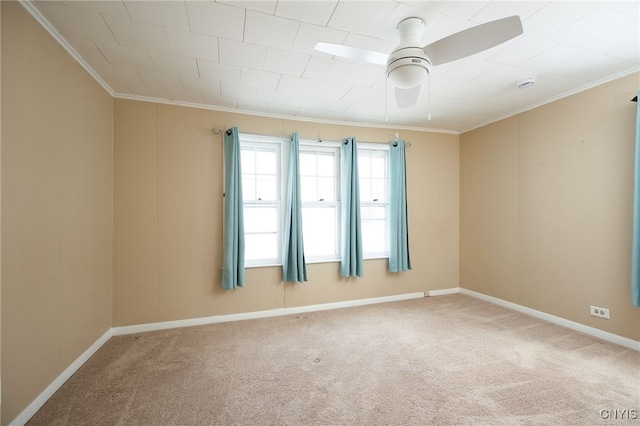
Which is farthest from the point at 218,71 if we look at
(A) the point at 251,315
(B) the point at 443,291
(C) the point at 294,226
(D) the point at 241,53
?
(B) the point at 443,291

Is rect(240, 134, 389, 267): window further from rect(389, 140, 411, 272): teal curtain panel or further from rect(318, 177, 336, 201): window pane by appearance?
rect(389, 140, 411, 272): teal curtain panel

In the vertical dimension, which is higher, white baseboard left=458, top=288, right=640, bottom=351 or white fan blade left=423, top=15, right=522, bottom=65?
white fan blade left=423, top=15, right=522, bottom=65

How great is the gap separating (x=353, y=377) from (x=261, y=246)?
1.88m

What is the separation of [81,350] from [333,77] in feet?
10.4

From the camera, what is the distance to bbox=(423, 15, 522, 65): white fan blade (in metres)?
→ 1.35

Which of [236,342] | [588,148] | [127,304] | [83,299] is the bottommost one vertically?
[236,342]

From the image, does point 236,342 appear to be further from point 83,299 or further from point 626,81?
point 626,81

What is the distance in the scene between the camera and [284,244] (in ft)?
11.1

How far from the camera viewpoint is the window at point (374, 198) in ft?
13.0

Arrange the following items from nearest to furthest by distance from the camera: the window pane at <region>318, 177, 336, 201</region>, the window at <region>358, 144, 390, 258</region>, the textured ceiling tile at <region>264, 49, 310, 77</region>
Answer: the textured ceiling tile at <region>264, 49, 310, 77</region>
the window pane at <region>318, 177, 336, 201</region>
the window at <region>358, 144, 390, 258</region>

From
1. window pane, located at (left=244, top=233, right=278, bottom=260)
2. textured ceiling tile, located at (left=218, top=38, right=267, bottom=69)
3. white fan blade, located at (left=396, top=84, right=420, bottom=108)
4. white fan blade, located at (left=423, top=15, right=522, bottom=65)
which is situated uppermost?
textured ceiling tile, located at (left=218, top=38, right=267, bottom=69)

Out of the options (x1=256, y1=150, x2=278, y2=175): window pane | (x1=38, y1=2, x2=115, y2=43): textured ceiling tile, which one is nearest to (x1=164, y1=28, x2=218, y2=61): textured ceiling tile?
(x1=38, y1=2, x2=115, y2=43): textured ceiling tile

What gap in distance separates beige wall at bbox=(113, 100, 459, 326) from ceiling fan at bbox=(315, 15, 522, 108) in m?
1.97

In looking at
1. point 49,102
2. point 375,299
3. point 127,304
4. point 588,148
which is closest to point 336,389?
point 375,299
